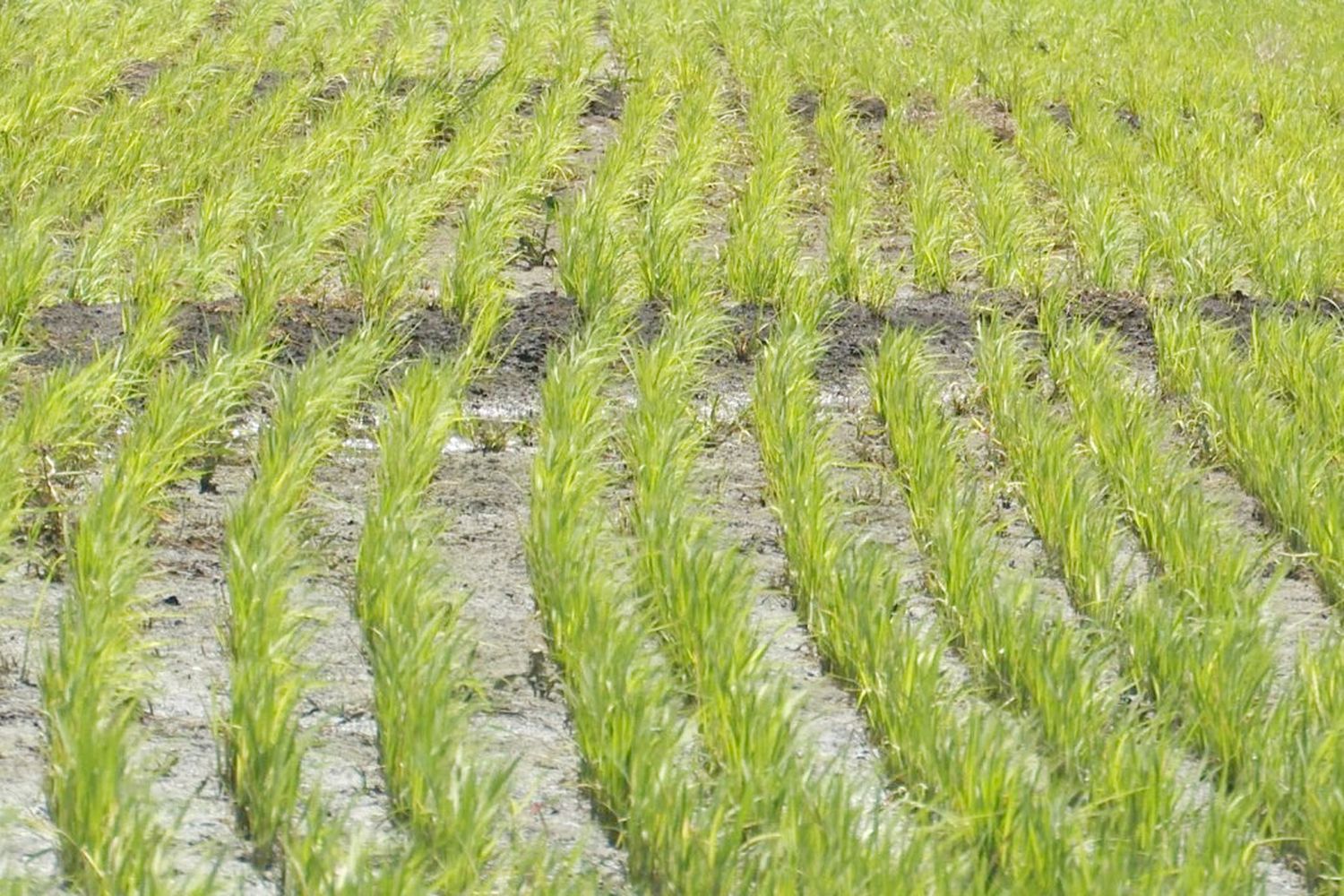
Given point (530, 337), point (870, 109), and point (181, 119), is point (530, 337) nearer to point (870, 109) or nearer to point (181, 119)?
point (181, 119)

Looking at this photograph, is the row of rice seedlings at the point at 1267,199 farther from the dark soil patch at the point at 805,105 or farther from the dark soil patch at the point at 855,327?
the dark soil patch at the point at 805,105

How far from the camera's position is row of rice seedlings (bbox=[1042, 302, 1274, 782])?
9.12 feet

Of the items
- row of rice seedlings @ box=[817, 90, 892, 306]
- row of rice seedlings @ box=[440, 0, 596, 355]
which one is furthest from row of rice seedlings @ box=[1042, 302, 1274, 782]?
row of rice seedlings @ box=[440, 0, 596, 355]

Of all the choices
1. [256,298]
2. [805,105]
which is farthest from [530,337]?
[805,105]

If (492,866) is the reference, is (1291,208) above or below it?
above

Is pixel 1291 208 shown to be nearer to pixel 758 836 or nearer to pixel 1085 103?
pixel 1085 103

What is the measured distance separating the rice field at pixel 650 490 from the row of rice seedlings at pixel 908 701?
0.4 inches

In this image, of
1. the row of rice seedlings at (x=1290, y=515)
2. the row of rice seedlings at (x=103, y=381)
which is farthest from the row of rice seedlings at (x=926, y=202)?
the row of rice seedlings at (x=103, y=381)

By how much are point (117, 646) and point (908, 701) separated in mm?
1161

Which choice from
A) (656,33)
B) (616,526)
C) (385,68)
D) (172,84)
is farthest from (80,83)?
(616,526)

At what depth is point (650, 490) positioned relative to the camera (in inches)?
140

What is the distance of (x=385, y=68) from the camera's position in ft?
23.2

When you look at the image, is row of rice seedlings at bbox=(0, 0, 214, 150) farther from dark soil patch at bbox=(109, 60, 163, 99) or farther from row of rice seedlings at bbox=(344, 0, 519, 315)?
row of rice seedlings at bbox=(344, 0, 519, 315)

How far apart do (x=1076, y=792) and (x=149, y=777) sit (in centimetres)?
126
